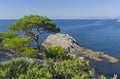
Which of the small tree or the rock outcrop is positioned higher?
the small tree

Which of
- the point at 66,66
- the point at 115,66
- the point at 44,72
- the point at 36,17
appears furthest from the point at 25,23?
the point at 44,72

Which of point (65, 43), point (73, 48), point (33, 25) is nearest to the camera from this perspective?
point (33, 25)

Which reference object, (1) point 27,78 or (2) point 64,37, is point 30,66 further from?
(2) point 64,37

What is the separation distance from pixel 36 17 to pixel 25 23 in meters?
2.62

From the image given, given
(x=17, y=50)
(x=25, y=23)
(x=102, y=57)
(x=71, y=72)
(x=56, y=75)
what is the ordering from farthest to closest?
(x=102, y=57) < (x=25, y=23) < (x=17, y=50) < (x=71, y=72) < (x=56, y=75)

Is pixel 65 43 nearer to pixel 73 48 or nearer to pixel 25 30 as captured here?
pixel 73 48

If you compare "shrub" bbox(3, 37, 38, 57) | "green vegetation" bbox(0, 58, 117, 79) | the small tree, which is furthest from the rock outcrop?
"green vegetation" bbox(0, 58, 117, 79)

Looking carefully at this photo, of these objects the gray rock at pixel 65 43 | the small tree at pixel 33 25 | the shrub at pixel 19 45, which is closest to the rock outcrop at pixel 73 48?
the gray rock at pixel 65 43

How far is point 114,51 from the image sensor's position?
8312cm

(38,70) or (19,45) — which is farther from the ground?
(38,70)

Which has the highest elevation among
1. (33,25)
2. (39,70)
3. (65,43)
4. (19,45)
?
(39,70)

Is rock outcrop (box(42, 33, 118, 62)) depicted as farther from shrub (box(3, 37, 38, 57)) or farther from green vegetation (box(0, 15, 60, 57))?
shrub (box(3, 37, 38, 57))

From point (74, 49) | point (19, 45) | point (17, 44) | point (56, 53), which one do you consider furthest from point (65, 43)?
point (56, 53)

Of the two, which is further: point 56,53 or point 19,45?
point 19,45
